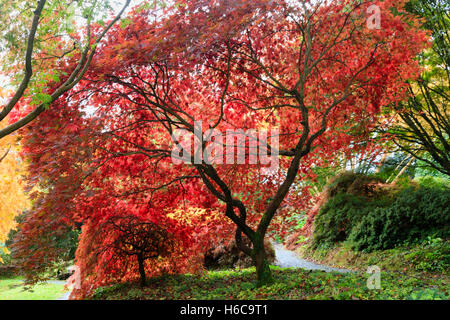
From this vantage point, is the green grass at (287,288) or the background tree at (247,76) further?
the background tree at (247,76)

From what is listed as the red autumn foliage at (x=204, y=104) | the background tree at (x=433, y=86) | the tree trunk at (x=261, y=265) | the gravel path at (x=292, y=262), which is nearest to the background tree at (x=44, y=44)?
the red autumn foliage at (x=204, y=104)

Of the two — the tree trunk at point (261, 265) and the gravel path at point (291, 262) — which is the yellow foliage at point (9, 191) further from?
the tree trunk at point (261, 265)

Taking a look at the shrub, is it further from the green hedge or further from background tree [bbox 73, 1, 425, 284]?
background tree [bbox 73, 1, 425, 284]

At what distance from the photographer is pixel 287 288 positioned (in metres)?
4.60

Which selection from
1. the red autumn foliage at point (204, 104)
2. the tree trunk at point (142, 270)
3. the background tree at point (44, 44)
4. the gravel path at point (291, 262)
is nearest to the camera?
the background tree at point (44, 44)

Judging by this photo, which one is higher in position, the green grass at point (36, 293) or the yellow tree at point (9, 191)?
the yellow tree at point (9, 191)

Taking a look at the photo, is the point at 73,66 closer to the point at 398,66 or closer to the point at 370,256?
the point at 398,66

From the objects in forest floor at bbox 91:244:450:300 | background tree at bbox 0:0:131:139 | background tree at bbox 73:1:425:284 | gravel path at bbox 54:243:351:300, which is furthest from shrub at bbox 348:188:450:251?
background tree at bbox 0:0:131:139

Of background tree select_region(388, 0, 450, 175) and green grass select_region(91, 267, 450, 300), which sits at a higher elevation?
background tree select_region(388, 0, 450, 175)

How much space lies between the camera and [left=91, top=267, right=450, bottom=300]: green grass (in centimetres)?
390

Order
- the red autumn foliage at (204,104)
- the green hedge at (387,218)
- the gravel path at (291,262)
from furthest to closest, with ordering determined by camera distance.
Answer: the gravel path at (291,262)
the green hedge at (387,218)
the red autumn foliage at (204,104)

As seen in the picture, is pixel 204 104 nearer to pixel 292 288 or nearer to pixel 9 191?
pixel 292 288

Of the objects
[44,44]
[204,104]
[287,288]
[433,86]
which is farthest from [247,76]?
[433,86]

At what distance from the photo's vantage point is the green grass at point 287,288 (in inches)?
153
